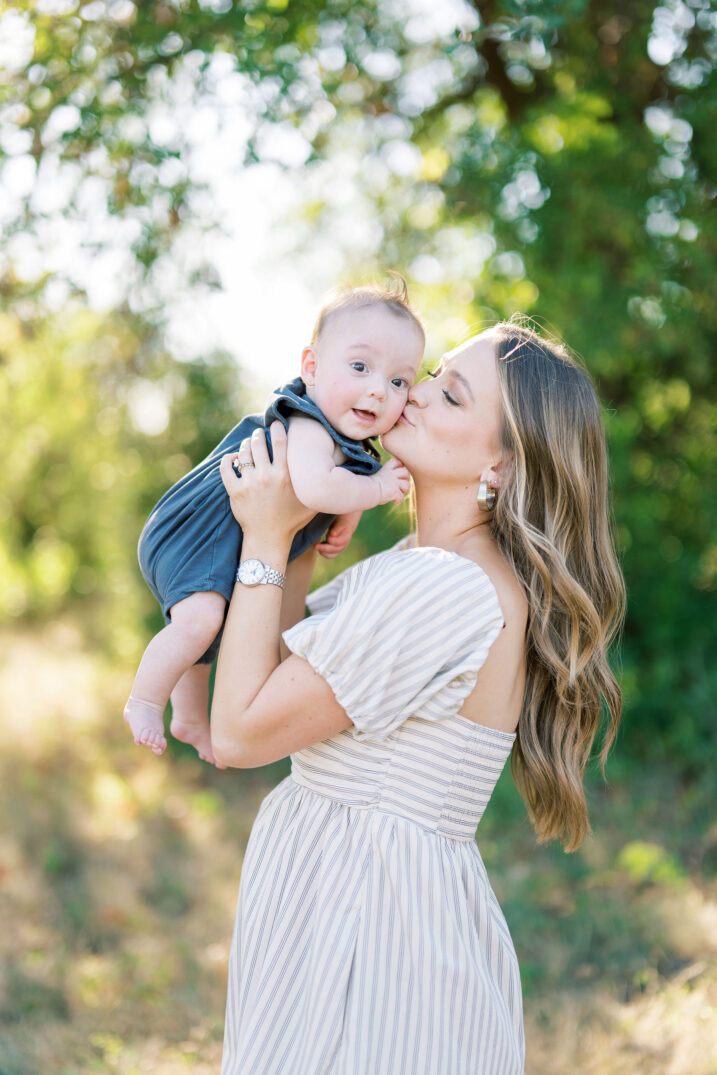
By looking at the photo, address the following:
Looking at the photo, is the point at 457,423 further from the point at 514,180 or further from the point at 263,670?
the point at 514,180

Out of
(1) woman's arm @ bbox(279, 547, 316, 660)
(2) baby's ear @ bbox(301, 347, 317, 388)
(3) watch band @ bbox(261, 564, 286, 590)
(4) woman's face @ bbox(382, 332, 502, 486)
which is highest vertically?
(2) baby's ear @ bbox(301, 347, 317, 388)

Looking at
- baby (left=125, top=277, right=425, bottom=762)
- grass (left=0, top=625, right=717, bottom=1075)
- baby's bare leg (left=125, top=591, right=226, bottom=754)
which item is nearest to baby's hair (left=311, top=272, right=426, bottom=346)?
baby (left=125, top=277, right=425, bottom=762)

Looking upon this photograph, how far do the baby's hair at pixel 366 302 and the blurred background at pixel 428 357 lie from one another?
111 centimetres

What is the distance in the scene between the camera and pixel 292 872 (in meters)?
1.93

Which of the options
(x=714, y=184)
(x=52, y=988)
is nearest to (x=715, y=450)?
(x=714, y=184)

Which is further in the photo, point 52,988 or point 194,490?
point 52,988

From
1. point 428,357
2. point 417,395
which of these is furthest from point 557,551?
point 428,357

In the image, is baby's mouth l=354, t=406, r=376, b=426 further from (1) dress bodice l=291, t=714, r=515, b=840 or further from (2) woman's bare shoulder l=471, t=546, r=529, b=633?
(1) dress bodice l=291, t=714, r=515, b=840

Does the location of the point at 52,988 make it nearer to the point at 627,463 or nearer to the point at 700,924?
the point at 700,924

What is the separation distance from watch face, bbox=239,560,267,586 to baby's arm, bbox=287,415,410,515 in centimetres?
16

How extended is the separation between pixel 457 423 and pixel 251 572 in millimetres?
516

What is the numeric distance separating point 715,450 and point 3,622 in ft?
31.8

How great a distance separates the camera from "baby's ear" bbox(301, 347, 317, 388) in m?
2.16

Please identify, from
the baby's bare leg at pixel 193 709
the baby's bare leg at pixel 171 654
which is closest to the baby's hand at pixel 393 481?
the baby's bare leg at pixel 171 654
